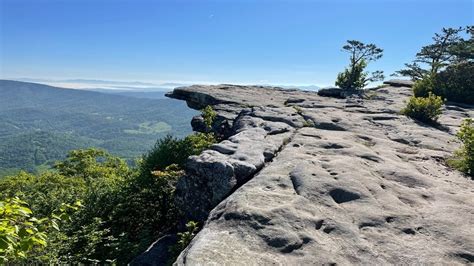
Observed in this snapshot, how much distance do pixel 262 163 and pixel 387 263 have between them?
5.69 metres

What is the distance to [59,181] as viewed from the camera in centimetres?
5081

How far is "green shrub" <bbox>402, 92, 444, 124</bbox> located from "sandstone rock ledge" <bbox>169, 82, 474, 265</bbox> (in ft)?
8.85

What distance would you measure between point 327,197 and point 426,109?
15.1m

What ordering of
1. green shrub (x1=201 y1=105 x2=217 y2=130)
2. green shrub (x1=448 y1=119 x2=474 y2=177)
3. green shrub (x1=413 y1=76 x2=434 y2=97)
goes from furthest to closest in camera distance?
1. green shrub (x1=413 y1=76 x2=434 y2=97)
2. green shrub (x1=201 y1=105 x2=217 y2=130)
3. green shrub (x1=448 y1=119 x2=474 y2=177)

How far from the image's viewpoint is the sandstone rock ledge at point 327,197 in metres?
7.33

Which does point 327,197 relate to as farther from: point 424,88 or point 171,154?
point 424,88

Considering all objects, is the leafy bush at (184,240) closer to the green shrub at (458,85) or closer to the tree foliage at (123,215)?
the tree foliage at (123,215)

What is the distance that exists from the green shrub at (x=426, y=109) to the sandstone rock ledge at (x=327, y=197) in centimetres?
270

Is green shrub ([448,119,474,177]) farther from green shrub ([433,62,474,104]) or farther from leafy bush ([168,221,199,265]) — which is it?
green shrub ([433,62,474,104])

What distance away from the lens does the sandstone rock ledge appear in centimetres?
733

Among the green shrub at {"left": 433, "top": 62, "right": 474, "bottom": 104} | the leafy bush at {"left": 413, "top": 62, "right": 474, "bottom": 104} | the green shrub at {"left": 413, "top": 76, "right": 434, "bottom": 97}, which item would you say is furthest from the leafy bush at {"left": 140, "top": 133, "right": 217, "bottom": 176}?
the green shrub at {"left": 433, "top": 62, "right": 474, "bottom": 104}

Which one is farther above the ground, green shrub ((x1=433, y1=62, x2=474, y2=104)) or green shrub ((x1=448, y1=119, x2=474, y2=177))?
green shrub ((x1=433, y1=62, x2=474, y2=104))

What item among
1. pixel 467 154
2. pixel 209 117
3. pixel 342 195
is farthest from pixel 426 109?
pixel 342 195

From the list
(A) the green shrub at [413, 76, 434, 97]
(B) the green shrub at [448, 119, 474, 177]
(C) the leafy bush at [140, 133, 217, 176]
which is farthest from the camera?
(A) the green shrub at [413, 76, 434, 97]
